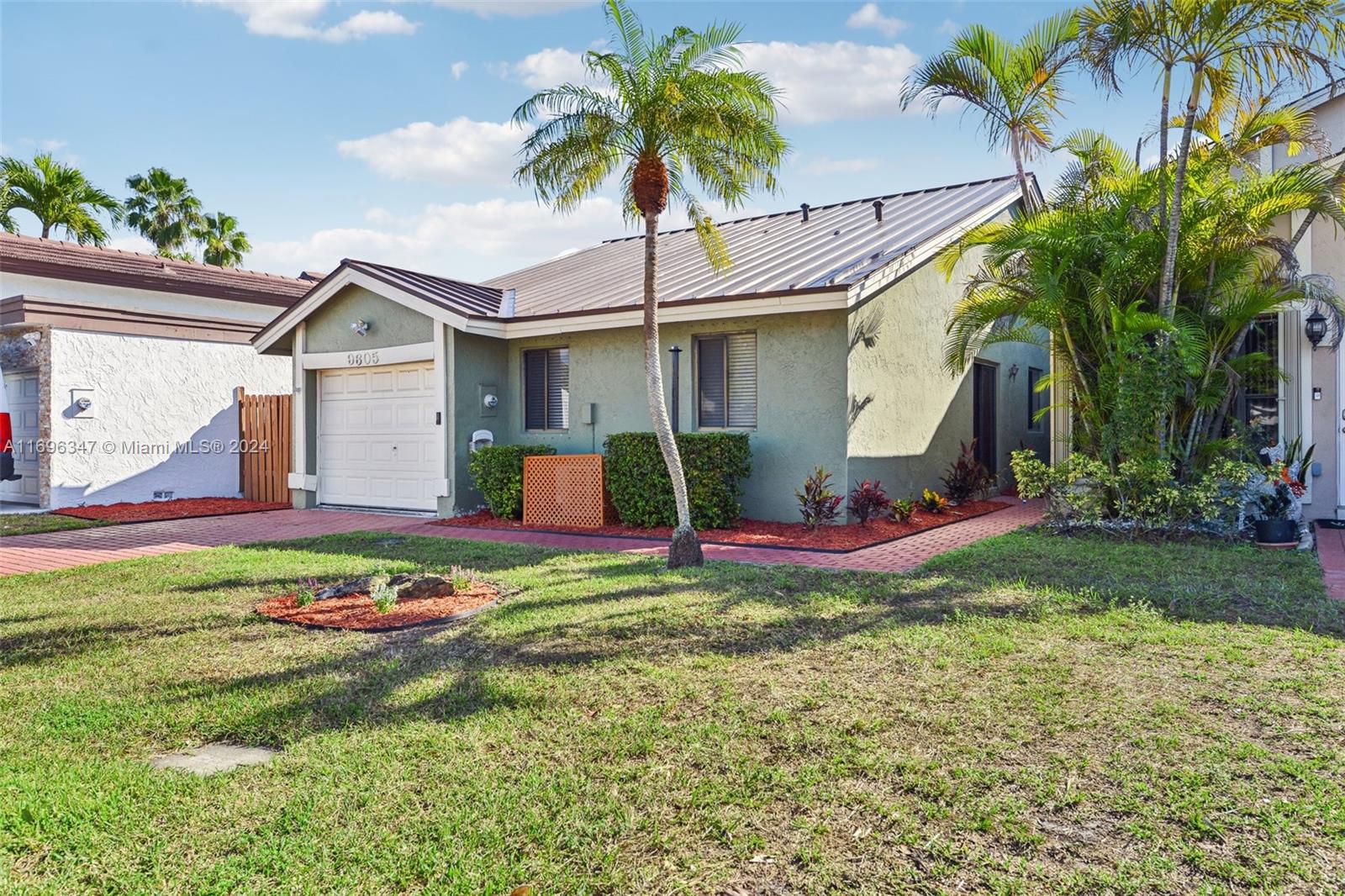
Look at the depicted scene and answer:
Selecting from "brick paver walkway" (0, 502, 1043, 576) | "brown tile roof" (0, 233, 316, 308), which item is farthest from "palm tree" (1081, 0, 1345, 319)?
"brown tile roof" (0, 233, 316, 308)

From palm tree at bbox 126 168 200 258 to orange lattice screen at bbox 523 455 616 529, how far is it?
2217 centimetres

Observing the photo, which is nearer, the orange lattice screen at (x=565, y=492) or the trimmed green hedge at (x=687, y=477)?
the trimmed green hedge at (x=687, y=477)

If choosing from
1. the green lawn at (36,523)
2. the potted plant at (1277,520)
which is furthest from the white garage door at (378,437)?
the potted plant at (1277,520)

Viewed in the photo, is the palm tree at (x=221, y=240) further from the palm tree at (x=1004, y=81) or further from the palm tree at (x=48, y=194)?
the palm tree at (x=1004, y=81)

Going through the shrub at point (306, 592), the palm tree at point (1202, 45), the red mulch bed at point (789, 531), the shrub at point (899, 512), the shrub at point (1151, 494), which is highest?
the palm tree at point (1202, 45)

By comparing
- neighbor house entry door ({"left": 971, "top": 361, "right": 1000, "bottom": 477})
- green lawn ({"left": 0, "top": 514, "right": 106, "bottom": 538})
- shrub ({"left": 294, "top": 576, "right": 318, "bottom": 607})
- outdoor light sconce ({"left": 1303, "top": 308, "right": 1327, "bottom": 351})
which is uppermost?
outdoor light sconce ({"left": 1303, "top": 308, "right": 1327, "bottom": 351})

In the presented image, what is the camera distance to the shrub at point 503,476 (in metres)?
12.3

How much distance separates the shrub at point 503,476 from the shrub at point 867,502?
4649mm

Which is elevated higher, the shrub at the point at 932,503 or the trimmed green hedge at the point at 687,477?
the trimmed green hedge at the point at 687,477

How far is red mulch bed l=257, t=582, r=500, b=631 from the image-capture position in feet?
19.5

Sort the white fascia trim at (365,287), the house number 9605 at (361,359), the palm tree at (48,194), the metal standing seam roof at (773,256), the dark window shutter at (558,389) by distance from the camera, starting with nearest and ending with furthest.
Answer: the metal standing seam roof at (773,256) < the white fascia trim at (365,287) < the dark window shutter at (558,389) < the house number 9605 at (361,359) < the palm tree at (48,194)

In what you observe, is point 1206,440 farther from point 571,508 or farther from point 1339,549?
point 571,508

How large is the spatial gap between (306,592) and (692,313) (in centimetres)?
633

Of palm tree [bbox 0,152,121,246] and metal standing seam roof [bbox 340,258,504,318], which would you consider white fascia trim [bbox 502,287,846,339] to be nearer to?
metal standing seam roof [bbox 340,258,504,318]
